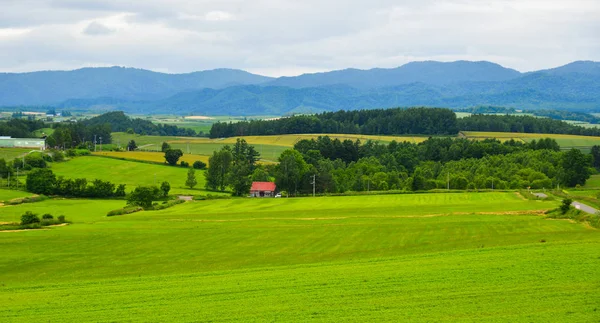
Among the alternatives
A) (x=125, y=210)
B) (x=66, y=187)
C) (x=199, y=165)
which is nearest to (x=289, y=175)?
(x=199, y=165)

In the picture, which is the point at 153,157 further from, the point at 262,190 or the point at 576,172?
the point at 576,172

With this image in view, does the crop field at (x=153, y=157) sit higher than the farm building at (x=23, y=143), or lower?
lower

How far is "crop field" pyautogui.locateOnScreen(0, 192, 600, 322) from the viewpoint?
79.8 ft

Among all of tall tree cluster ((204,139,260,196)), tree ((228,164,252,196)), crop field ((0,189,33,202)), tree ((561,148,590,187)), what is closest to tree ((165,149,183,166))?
tall tree cluster ((204,139,260,196))

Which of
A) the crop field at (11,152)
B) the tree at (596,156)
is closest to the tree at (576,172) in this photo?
the tree at (596,156)

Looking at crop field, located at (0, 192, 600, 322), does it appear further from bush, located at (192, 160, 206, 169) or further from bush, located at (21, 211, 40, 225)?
bush, located at (192, 160, 206, 169)

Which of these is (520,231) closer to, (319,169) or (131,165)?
(319,169)

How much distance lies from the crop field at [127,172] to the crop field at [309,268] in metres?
46.0

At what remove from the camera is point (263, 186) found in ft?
350

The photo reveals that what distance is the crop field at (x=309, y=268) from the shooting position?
79.8 ft

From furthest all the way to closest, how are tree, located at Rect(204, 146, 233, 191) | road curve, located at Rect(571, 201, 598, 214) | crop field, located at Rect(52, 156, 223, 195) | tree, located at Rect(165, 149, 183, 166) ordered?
tree, located at Rect(165, 149, 183, 166), tree, located at Rect(204, 146, 233, 191), crop field, located at Rect(52, 156, 223, 195), road curve, located at Rect(571, 201, 598, 214)

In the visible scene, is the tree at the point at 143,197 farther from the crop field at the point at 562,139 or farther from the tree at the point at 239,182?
the crop field at the point at 562,139

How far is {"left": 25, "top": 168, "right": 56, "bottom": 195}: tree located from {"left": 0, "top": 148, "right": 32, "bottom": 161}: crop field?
124 feet

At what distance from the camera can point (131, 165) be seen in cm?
12712
